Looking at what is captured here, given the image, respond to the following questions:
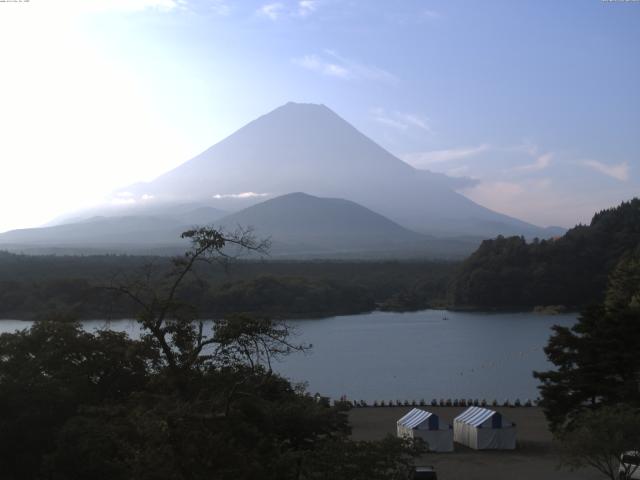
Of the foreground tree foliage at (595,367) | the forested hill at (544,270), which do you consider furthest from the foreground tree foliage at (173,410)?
the forested hill at (544,270)

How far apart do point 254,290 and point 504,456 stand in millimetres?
23335

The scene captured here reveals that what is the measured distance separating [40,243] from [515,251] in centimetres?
6508

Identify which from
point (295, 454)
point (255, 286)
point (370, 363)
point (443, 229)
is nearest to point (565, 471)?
point (295, 454)

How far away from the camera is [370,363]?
19.5 meters

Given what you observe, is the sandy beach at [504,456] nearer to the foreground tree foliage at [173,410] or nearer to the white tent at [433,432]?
the white tent at [433,432]

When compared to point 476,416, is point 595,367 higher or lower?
higher

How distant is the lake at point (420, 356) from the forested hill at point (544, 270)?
370 centimetres

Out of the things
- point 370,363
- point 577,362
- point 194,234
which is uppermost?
point 194,234

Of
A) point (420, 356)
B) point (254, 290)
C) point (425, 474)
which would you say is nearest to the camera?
point (425, 474)

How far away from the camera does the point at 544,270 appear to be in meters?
34.5

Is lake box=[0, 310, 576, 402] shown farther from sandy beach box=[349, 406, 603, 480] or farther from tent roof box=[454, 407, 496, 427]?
tent roof box=[454, 407, 496, 427]

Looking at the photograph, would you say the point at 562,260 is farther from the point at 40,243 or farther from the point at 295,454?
the point at 40,243

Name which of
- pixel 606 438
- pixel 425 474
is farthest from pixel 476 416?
pixel 606 438

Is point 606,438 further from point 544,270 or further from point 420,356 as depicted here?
point 544,270
